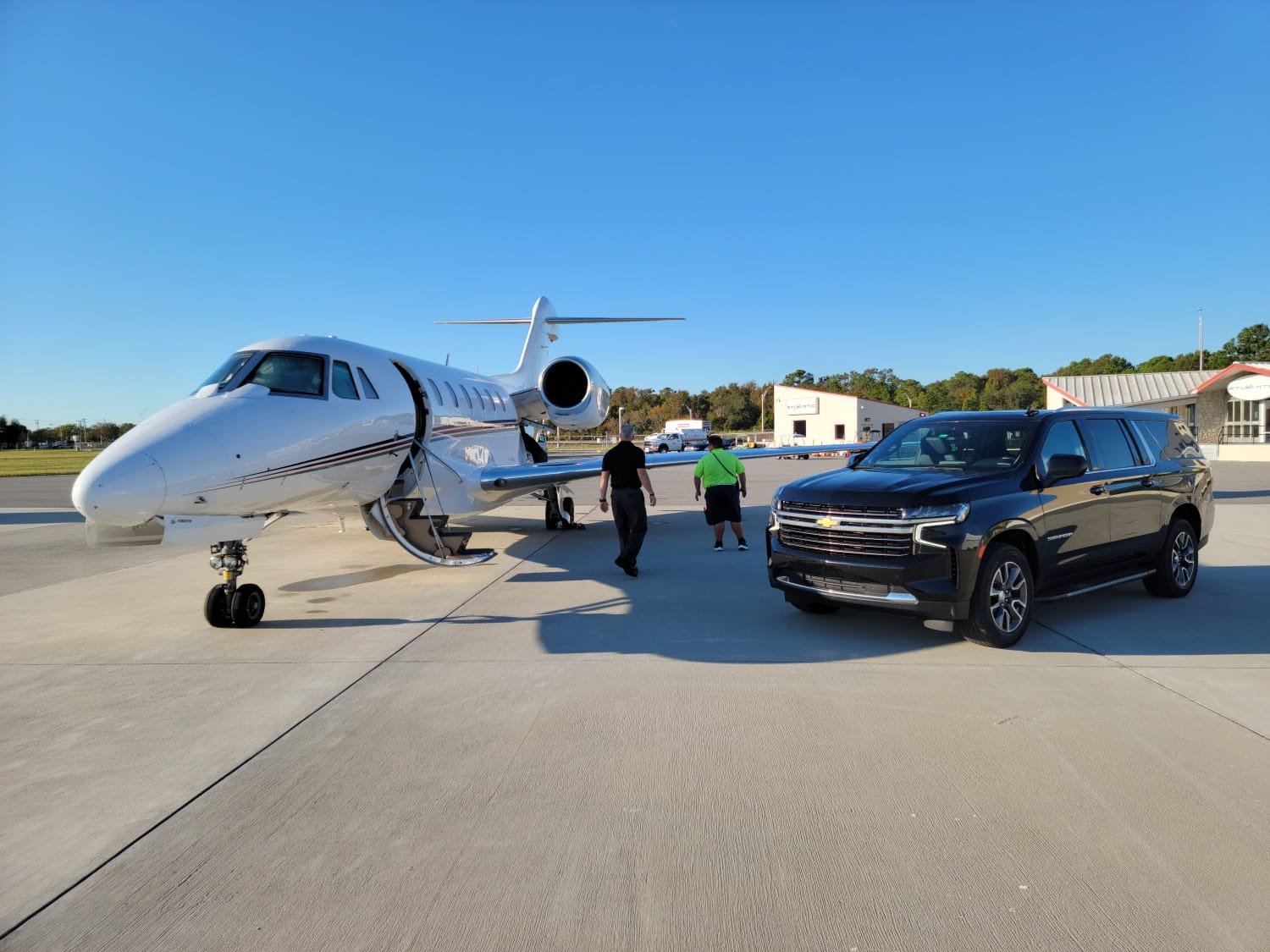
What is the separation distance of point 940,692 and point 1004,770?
1134 millimetres

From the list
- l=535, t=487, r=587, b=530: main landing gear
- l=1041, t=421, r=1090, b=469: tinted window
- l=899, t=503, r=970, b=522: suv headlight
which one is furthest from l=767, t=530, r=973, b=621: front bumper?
l=535, t=487, r=587, b=530: main landing gear

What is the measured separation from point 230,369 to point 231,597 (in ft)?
7.31

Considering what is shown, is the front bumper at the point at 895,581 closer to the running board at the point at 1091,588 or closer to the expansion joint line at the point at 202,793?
the running board at the point at 1091,588

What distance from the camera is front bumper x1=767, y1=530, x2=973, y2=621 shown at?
5.44 meters

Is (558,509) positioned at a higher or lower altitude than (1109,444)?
lower

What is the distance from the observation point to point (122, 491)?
5.70m

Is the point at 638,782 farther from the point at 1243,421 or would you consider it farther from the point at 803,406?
the point at 803,406

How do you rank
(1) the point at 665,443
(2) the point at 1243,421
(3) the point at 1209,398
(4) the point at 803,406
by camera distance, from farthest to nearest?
(4) the point at 803,406 < (1) the point at 665,443 < (3) the point at 1209,398 < (2) the point at 1243,421

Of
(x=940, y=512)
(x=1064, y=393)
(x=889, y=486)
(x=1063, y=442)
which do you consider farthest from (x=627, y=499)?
(x=1064, y=393)

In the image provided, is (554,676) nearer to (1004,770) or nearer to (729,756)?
(729,756)

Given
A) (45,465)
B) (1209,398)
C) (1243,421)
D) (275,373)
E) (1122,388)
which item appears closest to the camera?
(275,373)

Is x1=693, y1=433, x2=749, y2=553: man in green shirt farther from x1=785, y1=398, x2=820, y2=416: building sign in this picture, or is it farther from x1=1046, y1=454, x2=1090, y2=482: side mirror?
x1=785, y1=398, x2=820, y2=416: building sign

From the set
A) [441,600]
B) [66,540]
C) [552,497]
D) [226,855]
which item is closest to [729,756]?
[226,855]

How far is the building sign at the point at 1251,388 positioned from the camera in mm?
34812
